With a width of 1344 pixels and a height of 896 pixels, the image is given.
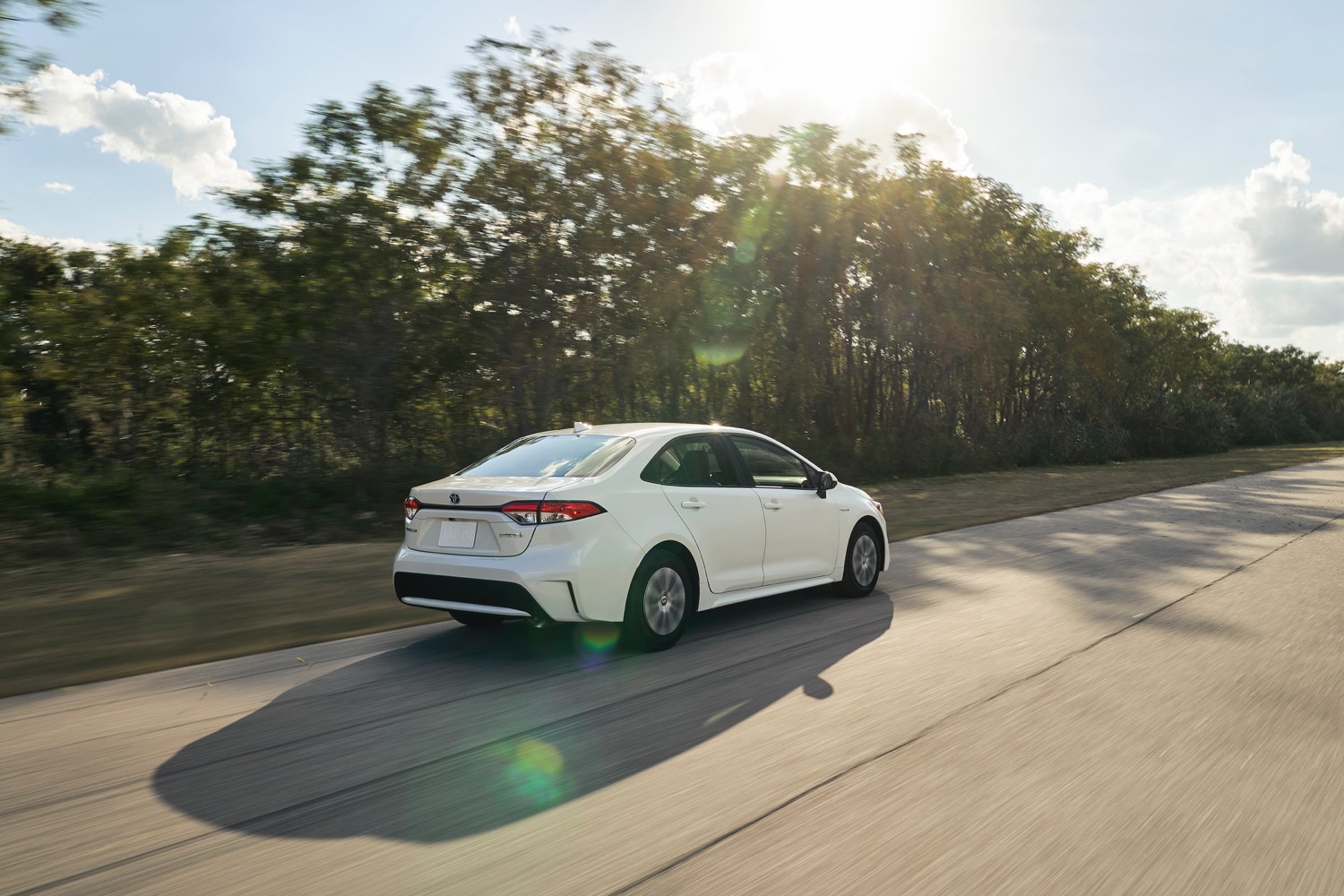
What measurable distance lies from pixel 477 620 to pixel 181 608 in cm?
316

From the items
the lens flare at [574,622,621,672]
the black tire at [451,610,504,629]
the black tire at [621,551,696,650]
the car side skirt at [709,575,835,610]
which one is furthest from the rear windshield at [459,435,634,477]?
the car side skirt at [709,575,835,610]

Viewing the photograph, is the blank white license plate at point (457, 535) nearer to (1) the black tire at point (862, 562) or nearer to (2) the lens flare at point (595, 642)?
(2) the lens flare at point (595, 642)

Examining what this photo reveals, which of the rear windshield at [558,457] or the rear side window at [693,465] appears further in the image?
the rear side window at [693,465]

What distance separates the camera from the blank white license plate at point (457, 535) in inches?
272

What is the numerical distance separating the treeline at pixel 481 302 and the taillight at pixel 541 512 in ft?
31.9

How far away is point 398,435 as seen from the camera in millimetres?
17875

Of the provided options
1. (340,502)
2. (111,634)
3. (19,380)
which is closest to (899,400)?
(340,502)

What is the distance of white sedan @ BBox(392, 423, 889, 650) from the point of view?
6.70 m

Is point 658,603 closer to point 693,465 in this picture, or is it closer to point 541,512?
point 541,512

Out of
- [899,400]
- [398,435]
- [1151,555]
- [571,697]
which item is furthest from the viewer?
[899,400]

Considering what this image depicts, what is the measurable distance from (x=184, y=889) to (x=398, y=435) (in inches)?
580

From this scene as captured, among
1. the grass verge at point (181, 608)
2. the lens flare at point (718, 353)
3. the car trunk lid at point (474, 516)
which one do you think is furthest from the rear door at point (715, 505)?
the lens flare at point (718, 353)

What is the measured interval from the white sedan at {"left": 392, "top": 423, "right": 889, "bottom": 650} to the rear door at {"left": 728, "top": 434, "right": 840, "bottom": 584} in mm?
16

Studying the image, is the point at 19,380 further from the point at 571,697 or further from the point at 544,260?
the point at 571,697
